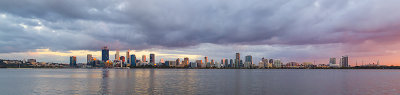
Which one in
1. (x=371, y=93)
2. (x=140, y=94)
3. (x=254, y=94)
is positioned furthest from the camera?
(x=371, y=93)

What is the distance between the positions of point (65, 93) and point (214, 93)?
2947 centimetres

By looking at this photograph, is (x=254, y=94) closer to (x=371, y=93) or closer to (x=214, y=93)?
(x=214, y=93)

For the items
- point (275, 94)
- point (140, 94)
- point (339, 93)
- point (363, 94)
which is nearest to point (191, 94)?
point (140, 94)

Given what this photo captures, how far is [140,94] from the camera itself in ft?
177

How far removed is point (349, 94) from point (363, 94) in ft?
9.39

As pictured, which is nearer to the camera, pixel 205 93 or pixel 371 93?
pixel 205 93

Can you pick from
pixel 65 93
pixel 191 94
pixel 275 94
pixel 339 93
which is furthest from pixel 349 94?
pixel 65 93

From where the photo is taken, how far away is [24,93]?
5744 centimetres

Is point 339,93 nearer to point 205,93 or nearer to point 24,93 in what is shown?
point 205,93

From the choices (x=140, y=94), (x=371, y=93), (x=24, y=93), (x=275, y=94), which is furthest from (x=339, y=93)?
(x=24, y=93)

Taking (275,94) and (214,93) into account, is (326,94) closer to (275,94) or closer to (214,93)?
(275,94)

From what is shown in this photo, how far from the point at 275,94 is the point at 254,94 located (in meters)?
4.08

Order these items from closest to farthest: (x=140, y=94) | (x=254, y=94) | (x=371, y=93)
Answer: (x=140, y=94)
(x=254, y=94)
(x=371, y=93)

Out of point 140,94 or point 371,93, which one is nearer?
point 140,94
